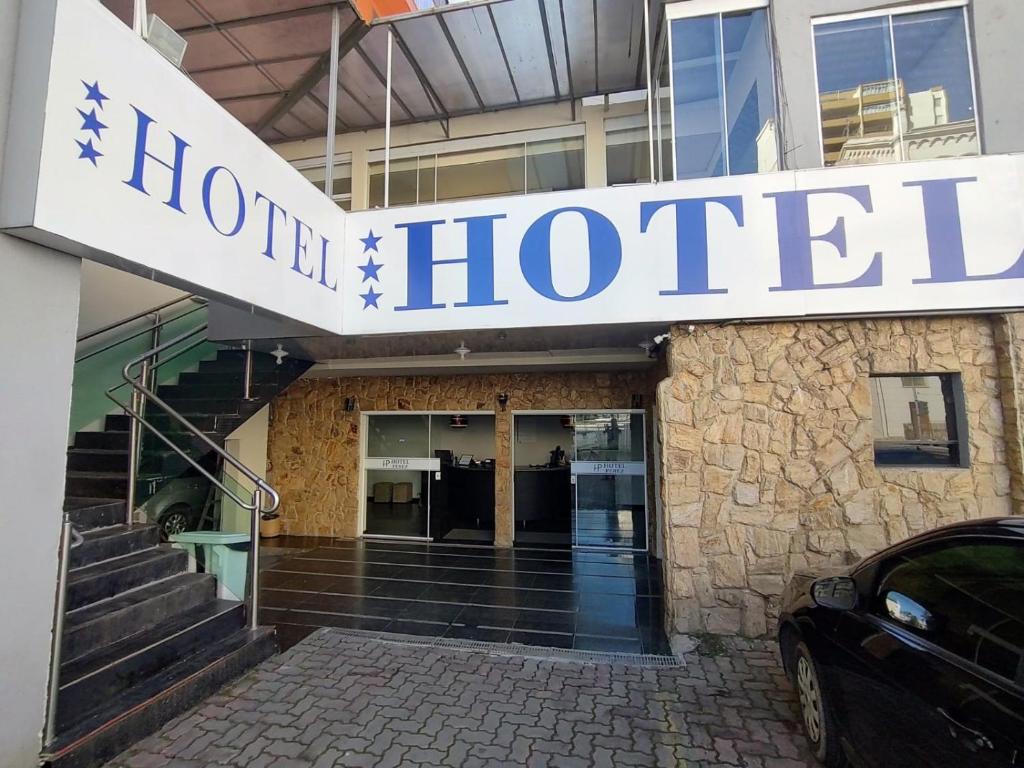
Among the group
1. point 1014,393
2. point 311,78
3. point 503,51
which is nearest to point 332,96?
A: point 311,78

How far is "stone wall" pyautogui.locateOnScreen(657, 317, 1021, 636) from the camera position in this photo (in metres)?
4.23

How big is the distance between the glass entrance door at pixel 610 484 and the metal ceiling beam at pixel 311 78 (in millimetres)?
6220

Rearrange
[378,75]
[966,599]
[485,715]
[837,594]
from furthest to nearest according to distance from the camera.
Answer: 1. [378,75]
2. [485,715]
3. [837,594]
4. [966,599]

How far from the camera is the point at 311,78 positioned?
6.53 m

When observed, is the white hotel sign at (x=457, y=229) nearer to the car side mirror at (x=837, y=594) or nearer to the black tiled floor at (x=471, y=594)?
the car side mirror at (x=837, y=594)

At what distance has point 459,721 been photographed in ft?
10.5

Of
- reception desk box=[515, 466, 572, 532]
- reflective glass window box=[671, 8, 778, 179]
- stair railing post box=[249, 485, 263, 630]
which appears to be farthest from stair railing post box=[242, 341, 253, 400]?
reflective glass window box=[671, 8, 778, 179]

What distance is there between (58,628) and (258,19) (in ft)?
19.4

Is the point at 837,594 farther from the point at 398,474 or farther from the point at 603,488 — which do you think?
the point at 398,474

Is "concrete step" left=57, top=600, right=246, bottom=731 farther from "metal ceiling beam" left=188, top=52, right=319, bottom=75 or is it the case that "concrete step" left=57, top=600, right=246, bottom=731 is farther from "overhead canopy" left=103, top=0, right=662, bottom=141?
"metal ceiling beam" left=188, top=52, right=319, bottom=75

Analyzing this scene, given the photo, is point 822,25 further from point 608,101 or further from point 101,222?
point 101,222

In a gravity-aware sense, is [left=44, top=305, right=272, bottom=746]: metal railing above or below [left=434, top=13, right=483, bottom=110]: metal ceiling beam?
below

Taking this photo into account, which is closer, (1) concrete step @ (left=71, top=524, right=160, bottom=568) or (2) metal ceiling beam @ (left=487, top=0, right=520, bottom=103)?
(1) concrete step @ (left=71, top=524, right=160, bottom=568)

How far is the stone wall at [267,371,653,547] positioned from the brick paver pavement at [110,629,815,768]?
449cm
